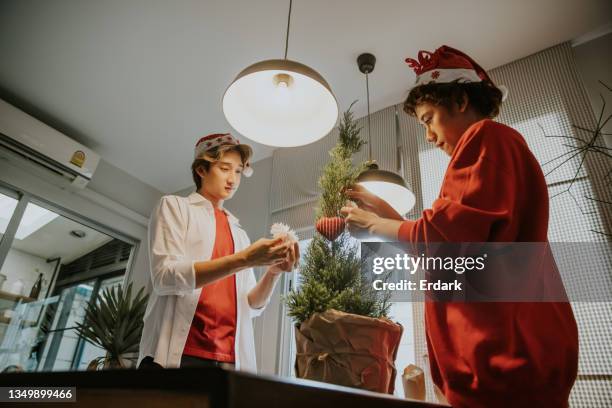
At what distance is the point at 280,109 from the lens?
5.26 ft

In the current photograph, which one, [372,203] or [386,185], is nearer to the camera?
[372,203]

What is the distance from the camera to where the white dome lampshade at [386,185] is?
1772 millimetres

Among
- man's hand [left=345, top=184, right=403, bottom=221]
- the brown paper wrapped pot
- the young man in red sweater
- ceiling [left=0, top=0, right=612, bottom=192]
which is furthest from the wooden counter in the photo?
ceiling [left=0, top=0, right=612, bottom=192]

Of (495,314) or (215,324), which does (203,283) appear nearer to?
(215,324)

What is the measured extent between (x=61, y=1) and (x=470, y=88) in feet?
7.80

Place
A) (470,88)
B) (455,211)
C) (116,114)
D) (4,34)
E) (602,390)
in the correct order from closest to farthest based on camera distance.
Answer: (455,211) < (470,88) < (602,390) < (4,34) < (116,114)

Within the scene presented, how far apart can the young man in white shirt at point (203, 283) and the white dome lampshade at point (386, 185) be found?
0.55 metres

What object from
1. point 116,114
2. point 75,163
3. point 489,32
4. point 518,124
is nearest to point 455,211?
point 518,124

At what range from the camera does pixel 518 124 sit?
223 cm

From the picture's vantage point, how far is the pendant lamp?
59.5 inches

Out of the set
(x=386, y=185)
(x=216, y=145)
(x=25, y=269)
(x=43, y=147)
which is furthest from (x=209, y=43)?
(x=25, y=269)

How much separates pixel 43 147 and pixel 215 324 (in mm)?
2551

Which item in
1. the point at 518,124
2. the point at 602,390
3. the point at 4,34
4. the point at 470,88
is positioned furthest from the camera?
the point at 4,34

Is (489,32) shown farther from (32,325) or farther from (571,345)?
(32,325)
